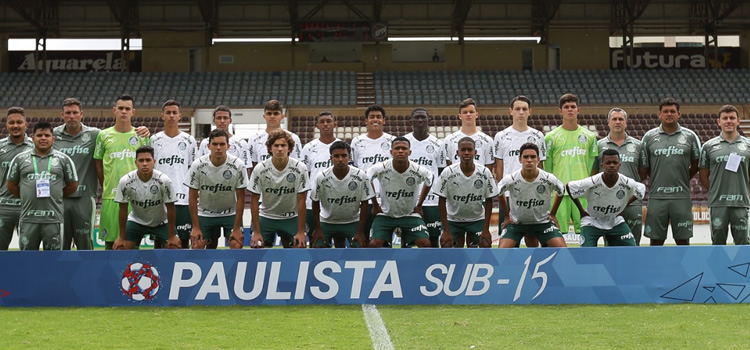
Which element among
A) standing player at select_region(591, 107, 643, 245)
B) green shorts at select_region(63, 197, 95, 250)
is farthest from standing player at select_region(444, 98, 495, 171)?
Result: green shorts at select_region(63, 197, 95, 250)

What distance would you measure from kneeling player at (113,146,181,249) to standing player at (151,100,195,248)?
41 cm

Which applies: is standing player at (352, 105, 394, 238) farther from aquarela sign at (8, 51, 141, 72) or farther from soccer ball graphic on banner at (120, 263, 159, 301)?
aquarela sign at (8, 51, 141, 72)

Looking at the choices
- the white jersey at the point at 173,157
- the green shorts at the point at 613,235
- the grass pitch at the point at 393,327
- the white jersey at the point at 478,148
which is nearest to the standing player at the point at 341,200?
the white jersey at the point at 478,148

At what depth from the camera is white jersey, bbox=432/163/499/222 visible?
866 cm

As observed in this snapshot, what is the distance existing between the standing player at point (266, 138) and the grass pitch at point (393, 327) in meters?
2.59

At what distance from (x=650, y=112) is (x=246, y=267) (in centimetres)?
2318

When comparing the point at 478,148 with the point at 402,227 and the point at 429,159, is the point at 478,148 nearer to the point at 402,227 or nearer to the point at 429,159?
the point at 429,159

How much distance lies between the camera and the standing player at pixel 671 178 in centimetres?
902

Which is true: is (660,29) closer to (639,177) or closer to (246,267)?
(639,177)

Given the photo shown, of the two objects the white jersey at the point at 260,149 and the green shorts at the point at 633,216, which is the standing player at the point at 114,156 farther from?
the green shorts at the point at 633,216

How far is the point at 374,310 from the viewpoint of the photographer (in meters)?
7.09

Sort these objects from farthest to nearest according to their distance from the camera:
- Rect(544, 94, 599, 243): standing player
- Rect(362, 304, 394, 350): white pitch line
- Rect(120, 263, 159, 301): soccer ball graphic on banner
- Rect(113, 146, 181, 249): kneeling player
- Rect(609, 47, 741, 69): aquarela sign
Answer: Rect(609, 47, 741, 69): aquarela sign → Rect(544, 94, 599, 243): standing player → Rect(113, 146, 181, 249): kneeling player → Rect(120, 263, 159, 301): soccer ball graphic on banner → Rect(362, 304, 394, 350): white pitch line

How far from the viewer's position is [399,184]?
8766mm

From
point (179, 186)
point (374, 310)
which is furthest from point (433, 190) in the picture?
point (179, 186)
